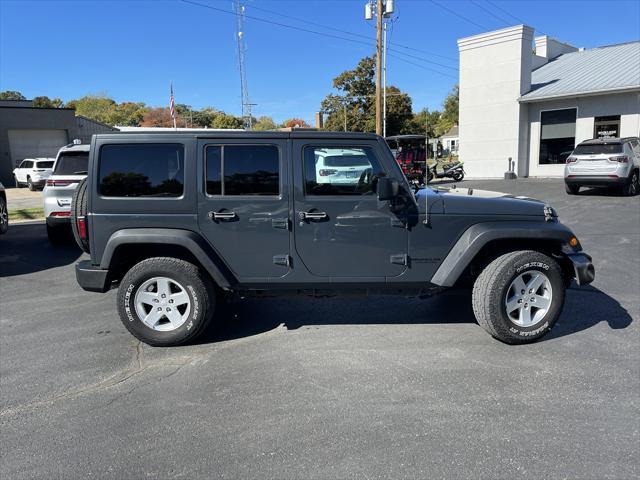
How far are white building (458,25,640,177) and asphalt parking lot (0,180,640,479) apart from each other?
17.8 m

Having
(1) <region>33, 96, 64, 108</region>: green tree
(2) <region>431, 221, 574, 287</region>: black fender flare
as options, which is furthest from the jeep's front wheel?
(1) <region>33, 96, 64, 108</region>: green tree

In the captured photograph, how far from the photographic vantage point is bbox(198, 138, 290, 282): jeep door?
4320 millimetres

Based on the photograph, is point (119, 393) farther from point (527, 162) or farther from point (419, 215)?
point (527, 162)

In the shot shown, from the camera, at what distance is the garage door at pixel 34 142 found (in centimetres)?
3106

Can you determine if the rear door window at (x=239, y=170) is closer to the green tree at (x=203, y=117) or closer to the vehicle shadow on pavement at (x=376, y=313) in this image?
the vehicle shadow on pavement at (x=376, y=313)

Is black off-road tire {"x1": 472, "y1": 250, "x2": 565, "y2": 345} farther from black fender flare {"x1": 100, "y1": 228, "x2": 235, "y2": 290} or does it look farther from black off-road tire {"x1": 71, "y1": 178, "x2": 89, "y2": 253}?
black off-road tire {"x1": 71, "y1": 178, "x2": 89, "y2": 253}

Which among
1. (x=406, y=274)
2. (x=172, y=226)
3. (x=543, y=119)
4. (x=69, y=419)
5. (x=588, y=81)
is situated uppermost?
(x=588, y=81)

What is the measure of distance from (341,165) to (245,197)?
0.90m

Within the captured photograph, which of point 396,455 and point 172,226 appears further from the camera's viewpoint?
point 172,226

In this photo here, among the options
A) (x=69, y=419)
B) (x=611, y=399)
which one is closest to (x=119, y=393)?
(x=69, y=419)

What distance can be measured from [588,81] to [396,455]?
22846mm

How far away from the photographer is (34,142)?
1246 inches

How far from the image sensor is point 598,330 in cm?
470

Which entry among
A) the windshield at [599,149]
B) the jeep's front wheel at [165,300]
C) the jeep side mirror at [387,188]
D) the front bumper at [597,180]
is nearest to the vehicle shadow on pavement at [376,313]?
the jeep's front wheel at [165,300]
